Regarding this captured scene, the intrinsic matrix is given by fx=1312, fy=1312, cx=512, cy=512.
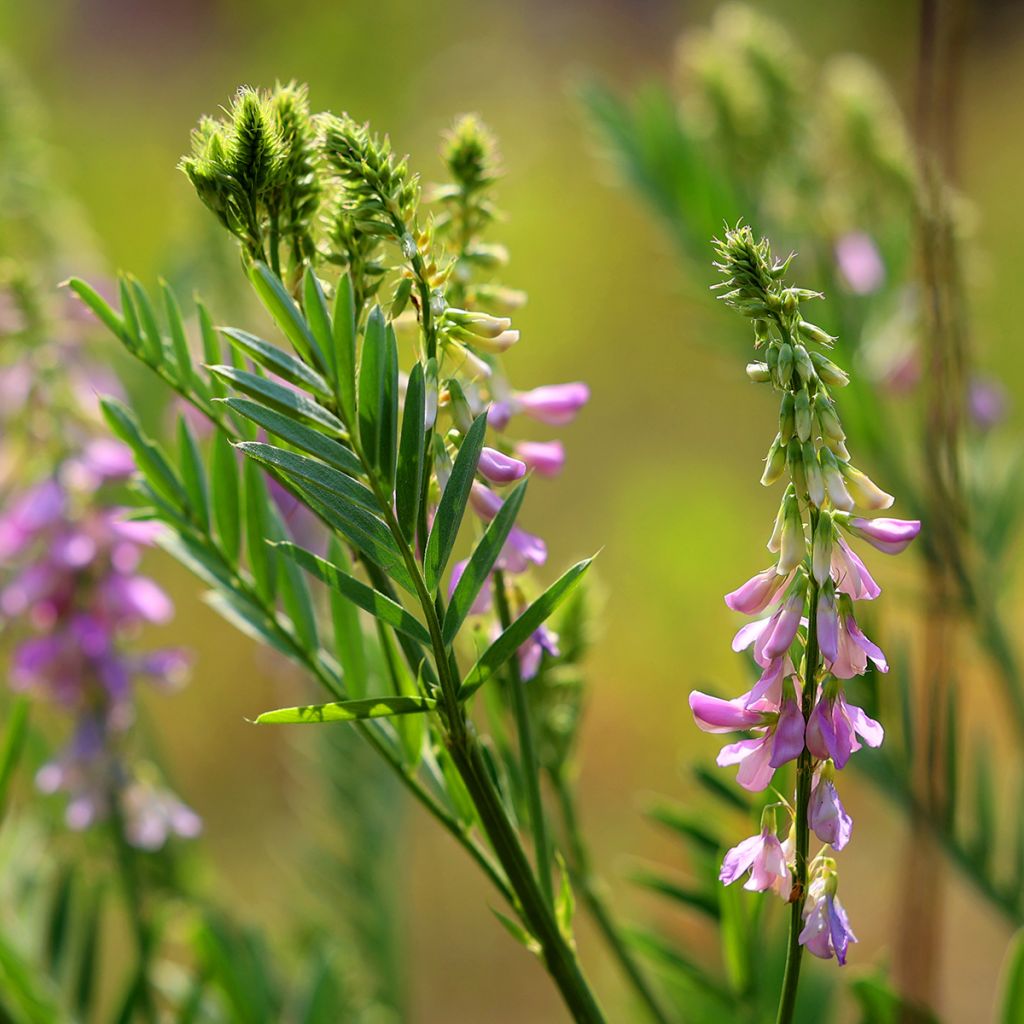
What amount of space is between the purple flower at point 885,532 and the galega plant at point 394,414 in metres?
0.08

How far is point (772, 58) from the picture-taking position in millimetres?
976

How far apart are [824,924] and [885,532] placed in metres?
0.11

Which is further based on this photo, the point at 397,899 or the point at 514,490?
the point at 397,899

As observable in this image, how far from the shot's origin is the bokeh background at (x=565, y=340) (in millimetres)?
1766

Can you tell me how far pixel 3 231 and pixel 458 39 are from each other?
3.53m

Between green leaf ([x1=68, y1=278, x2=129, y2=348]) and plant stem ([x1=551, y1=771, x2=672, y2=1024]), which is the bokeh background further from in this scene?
green leaf ([x1=68, y1=278, x2=129, y2=348])

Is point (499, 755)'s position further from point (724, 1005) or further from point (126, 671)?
point (126, 671)

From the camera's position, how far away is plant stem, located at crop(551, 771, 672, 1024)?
1.85 ft

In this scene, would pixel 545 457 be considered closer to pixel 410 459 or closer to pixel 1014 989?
pixel 410 459

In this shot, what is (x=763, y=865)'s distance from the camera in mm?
386

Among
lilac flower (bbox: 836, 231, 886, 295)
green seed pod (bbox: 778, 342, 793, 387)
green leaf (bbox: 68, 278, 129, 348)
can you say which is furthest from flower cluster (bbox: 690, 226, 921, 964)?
lilac flower (bbox: 836, 231, 886, 295)

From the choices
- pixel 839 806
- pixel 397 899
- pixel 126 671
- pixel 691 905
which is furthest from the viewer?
pixel 397 899

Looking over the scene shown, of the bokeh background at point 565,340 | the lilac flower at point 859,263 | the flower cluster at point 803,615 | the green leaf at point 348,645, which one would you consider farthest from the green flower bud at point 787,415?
the lilac flower at point 859,263

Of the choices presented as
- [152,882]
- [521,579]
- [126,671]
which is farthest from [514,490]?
[152,882]
